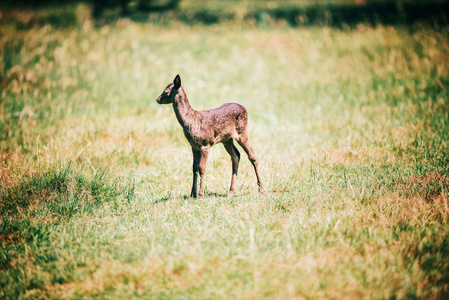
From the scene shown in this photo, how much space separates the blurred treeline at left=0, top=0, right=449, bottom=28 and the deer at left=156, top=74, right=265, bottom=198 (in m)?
14.2

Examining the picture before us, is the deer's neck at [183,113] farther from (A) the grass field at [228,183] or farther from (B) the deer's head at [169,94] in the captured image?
(A) the grass field at [228,183]

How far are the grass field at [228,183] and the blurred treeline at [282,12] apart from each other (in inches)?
202

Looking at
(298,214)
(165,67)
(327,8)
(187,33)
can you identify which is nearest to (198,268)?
(298,214)

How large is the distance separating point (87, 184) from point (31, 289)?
6.47 ft

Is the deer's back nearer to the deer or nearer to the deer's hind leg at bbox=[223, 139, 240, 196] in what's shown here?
the deer

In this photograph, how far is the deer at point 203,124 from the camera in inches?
202

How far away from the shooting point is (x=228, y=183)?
6.32m

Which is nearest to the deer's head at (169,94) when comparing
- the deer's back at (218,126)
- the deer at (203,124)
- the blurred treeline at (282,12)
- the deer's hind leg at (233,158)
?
the deer at (203,124)

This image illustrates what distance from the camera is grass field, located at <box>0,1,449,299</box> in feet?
13.2

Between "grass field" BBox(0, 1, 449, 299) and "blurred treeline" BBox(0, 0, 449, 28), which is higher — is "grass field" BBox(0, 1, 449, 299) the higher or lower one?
the lower one

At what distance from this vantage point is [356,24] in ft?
59.2

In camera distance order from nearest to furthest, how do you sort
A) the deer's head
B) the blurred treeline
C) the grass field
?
the grass field → the deer's head → the blurred treeline

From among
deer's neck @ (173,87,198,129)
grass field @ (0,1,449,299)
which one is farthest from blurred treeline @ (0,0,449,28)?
deer's neck @ (173,87,198,129)

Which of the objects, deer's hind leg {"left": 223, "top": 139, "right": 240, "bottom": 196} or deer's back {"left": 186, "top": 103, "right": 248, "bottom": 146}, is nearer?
deer's back {"left": 186, "top": 103, "right": 248, "bottom": 146}
